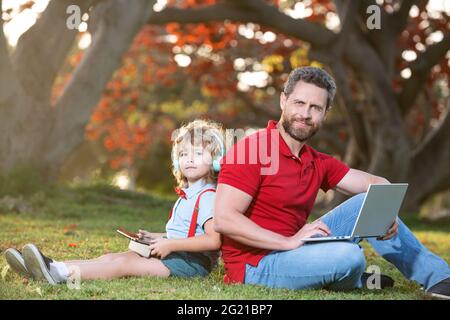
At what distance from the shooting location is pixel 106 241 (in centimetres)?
672

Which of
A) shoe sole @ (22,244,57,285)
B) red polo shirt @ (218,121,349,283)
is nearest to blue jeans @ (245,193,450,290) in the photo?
red polo shirt @ (218,121,349,283)

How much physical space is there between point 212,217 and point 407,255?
1.23 metres

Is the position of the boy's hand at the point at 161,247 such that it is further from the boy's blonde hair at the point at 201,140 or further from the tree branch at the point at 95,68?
the tree branch at the point at 95,68

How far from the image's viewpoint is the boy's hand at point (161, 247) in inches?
193

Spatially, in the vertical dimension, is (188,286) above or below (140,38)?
below

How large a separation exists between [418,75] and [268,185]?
1085cm

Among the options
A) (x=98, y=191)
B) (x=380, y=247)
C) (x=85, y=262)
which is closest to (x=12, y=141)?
(x=98, y=191)

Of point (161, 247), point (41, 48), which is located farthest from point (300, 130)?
point (41, 48)

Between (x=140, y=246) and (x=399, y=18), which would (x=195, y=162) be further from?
(x=399, y=18)

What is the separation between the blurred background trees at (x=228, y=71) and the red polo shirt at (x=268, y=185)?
581cm

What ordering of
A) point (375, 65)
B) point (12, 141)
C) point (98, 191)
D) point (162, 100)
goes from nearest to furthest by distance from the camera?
point (12, 141) < point (98, 191) < point (375, 65) < point (162, 100)

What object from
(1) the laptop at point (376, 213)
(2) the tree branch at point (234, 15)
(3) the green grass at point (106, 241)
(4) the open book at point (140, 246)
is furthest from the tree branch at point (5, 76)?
(1) the laptop at point (376, 213)

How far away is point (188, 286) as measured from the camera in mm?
4719

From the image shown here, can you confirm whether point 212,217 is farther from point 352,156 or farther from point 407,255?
point 352,156
